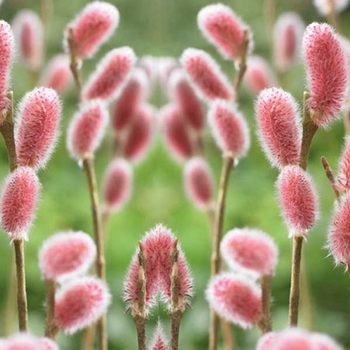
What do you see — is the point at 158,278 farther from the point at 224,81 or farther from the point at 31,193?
the point at 224,81

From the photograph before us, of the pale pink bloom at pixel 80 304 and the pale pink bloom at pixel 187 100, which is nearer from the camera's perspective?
the pale pink bloom at pixel 80 304

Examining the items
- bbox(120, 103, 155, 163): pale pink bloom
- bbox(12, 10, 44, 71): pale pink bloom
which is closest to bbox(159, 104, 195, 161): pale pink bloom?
bbox(120, 103, 155, 163): pale pink bloom

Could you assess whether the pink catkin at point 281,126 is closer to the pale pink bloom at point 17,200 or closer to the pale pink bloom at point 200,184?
the pale pink bloom at point 17,200

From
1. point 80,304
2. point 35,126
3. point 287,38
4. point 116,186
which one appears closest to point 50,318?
point 80,304

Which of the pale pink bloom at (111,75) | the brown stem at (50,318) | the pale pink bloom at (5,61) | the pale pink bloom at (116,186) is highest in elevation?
the pale pink bloom at (111,75)

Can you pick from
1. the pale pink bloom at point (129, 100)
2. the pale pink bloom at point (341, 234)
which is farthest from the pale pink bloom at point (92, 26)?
the pale pink bloom at point (341, 234)

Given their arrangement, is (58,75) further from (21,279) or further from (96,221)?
(21,279)
